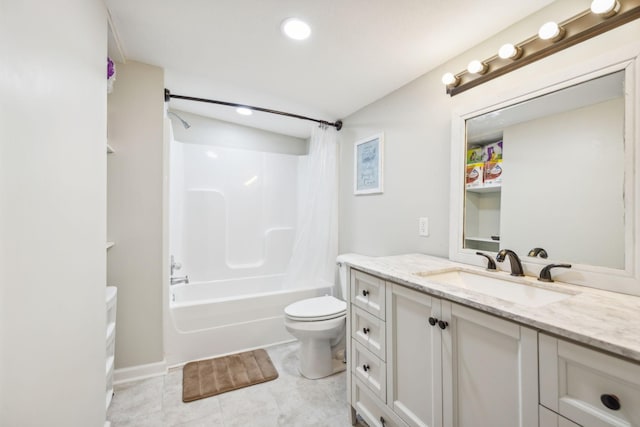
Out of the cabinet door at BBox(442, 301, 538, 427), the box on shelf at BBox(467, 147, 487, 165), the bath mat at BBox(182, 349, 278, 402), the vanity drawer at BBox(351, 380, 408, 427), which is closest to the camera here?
the cabinet door at BBox(442, 301, 538, 427)

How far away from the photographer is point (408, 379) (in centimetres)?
115

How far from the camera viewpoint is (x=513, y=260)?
1.27 metres

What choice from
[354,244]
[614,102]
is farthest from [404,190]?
[614,102]

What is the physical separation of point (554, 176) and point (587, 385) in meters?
0.90

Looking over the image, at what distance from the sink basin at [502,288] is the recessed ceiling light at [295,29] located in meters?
1.41

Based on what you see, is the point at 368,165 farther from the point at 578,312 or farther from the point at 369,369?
the point at 578,312

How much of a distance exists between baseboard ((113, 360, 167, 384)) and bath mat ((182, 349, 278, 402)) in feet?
0.53

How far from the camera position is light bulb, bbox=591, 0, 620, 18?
973 millimetres

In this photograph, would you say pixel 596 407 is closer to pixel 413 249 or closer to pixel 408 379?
pixel 408 379

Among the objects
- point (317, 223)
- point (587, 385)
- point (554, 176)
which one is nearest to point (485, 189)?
point (554, 176)

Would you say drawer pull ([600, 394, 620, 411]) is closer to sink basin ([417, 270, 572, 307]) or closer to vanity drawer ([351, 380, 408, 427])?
sink basin ([417, 270, 572, 307])

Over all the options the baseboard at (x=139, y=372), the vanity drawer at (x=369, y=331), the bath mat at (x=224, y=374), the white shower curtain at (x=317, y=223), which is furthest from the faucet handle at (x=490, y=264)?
the baseboard at (x=139, y=372)

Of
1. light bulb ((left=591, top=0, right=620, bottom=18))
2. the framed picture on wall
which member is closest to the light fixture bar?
light bulb ((left=591, top=0, right=620, bottom=18))

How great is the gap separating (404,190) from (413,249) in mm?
445
